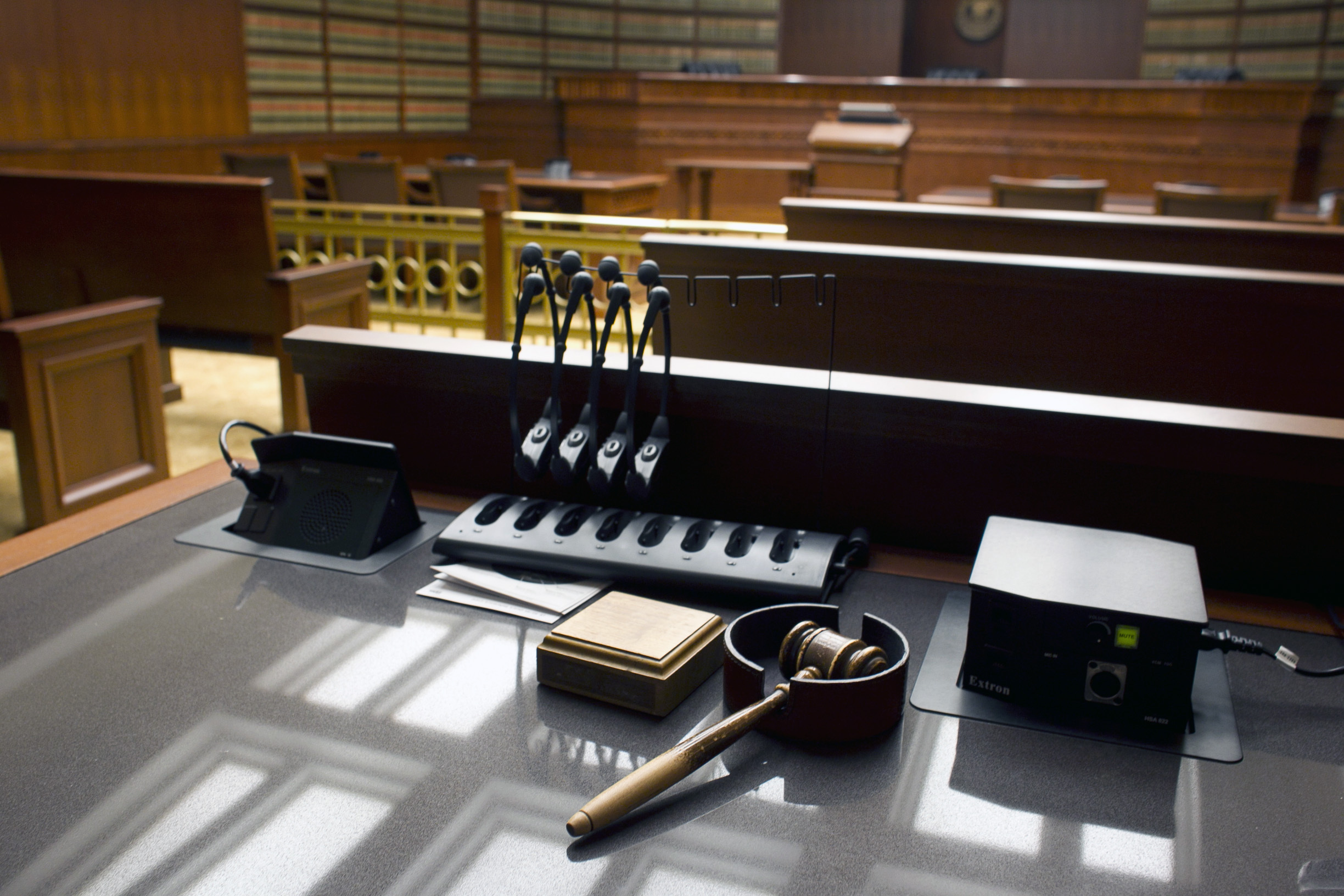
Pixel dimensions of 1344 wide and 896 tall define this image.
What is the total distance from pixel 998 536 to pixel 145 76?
6.94 metres

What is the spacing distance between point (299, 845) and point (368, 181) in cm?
529

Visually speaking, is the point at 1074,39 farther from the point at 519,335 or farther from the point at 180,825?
the point at 180,825

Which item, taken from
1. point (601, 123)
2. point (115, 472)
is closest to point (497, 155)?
point (601, 123)

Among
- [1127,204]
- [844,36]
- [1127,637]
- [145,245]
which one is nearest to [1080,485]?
[1127,637]

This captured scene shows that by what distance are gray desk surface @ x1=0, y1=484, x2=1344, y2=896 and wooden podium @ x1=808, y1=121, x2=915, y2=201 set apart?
5340 mm

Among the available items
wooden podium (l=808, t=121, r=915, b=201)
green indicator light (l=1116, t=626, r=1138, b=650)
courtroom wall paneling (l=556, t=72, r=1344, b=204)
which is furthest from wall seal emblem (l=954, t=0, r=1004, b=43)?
green indicator light (l=1116, t=626, r=1138, b=650)

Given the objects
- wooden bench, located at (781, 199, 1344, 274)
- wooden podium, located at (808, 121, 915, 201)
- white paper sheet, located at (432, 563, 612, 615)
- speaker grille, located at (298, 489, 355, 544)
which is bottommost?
white paper sheet, located at (432, 563, 612, 615)

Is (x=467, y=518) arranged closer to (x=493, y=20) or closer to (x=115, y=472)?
(x=115, y=472)

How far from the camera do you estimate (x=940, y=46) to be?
401 inches

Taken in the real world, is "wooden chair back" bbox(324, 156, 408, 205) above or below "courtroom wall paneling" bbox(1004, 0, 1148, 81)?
below

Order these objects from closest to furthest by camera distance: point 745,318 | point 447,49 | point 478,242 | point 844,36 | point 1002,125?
point 745,318 < point 478,242 < point 1002,125 < point 447,49 < point 844,36

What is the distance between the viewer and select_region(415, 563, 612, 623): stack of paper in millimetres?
1130

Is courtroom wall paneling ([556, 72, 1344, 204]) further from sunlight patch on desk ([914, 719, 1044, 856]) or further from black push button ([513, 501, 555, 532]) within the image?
sunlight patch on desk ([914, 719, 1044, 856])

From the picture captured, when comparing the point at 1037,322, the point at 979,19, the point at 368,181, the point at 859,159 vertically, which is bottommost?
the point at 1037,322
